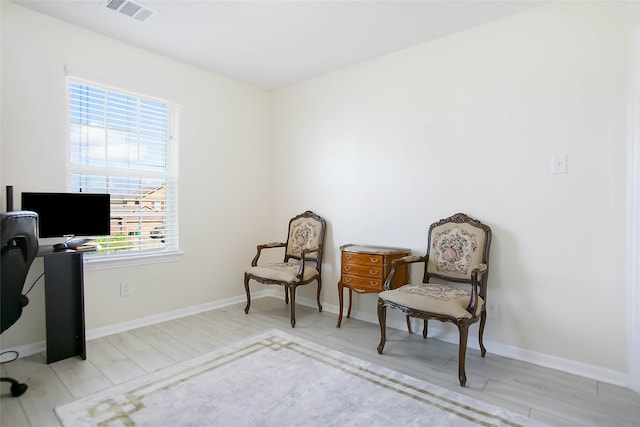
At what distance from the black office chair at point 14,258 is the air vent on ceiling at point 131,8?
1634 millimetres

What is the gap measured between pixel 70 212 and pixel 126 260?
69cm

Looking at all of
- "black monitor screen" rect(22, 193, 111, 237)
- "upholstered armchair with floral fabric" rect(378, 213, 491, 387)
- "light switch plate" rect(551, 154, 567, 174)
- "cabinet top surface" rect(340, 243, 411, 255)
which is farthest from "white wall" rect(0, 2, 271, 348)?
"light switch plate" rect(551, 154, 567, 174)

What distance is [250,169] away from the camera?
429 cm

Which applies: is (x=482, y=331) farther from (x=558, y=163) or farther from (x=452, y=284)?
(x=558, y=163)

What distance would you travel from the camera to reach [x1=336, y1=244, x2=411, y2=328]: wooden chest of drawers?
3.01 meters

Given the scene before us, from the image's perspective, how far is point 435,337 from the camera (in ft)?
9.87

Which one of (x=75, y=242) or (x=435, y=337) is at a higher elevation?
(x=75, y=242)

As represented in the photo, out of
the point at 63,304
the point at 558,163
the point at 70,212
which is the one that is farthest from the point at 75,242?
the point at 558,163

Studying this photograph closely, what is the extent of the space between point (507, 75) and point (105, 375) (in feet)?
12.0

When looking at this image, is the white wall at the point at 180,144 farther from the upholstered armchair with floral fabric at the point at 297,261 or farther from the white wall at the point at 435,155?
the upholstered armchair with floral fabric at the point at 297,261

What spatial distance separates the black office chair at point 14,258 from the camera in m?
1.89

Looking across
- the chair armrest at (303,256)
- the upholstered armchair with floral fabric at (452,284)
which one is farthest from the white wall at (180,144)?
the upholstered armchair with floral fabric at (452,284)

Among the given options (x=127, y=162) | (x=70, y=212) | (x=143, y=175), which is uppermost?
(x=127, y=162)

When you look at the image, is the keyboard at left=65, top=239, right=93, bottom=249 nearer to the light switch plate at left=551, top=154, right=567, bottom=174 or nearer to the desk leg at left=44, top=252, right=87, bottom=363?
the desk leg at left=44, top=252, right=87, bottom=363
